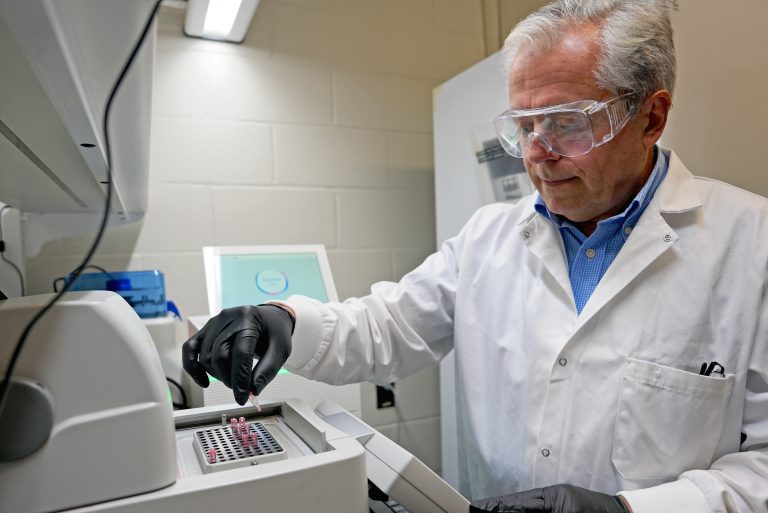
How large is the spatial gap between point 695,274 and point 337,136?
4.34ft

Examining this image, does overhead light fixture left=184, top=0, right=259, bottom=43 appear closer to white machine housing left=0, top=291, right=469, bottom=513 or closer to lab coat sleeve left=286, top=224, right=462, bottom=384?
lab coat sleeve left=286, top=224, right=462, bottom=384

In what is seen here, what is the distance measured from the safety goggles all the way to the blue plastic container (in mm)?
1001

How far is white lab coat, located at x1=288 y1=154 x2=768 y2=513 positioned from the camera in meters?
0.87

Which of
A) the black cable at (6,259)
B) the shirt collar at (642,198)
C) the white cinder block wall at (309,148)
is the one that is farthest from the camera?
the white cinder block wall at (309,148)

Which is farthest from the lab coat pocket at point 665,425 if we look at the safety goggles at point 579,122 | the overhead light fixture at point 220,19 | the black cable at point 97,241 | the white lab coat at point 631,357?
the overhead light fixture at point 220,19

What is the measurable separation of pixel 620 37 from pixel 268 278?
1.04m

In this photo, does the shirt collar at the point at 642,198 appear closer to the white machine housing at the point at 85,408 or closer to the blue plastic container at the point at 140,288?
the white machine housing at the point at 85,408

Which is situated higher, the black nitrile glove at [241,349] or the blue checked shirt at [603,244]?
the blue checked shirt at [603,244]

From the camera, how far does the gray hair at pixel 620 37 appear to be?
92 cm

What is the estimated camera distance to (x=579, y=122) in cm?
93

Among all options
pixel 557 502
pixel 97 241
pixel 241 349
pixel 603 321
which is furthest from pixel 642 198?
pixel 97 241

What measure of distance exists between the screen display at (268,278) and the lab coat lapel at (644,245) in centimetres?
80

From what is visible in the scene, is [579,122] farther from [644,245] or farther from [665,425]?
[665,425]

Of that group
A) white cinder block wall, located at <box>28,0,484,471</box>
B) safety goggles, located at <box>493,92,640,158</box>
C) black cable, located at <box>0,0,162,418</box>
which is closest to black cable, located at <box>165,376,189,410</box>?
white cinder block wall, located at <box>28,0,484,471</box>
